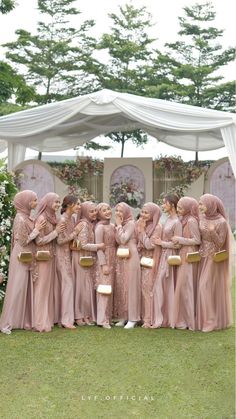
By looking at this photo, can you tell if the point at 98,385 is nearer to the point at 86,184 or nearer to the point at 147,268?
the point at 147,268

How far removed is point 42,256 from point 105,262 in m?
0.64

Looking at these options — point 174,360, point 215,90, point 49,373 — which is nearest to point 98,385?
point 49,373

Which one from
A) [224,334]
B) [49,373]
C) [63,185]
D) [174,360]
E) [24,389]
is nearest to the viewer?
[24,389]

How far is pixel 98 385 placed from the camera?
4.05 m

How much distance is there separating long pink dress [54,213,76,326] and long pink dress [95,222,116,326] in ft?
0.86

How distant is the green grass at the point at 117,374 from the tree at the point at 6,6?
33.5 feet

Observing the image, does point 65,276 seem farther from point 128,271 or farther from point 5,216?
point 5,216

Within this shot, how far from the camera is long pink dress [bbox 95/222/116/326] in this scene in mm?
5543

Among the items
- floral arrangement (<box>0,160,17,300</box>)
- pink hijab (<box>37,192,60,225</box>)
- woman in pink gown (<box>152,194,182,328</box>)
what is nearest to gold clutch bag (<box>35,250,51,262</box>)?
pink hijab (<box>37,192,60,225</box>)

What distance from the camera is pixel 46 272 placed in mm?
5391

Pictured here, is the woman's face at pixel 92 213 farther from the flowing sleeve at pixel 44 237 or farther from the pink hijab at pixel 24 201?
the pink hijab at pixel 24 201

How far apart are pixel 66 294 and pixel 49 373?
1.27 meters

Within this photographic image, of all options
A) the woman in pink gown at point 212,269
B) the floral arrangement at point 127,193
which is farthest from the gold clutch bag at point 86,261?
the floral arrangement at point 127,193

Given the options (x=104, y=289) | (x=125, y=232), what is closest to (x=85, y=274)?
(x=104, y=289)
